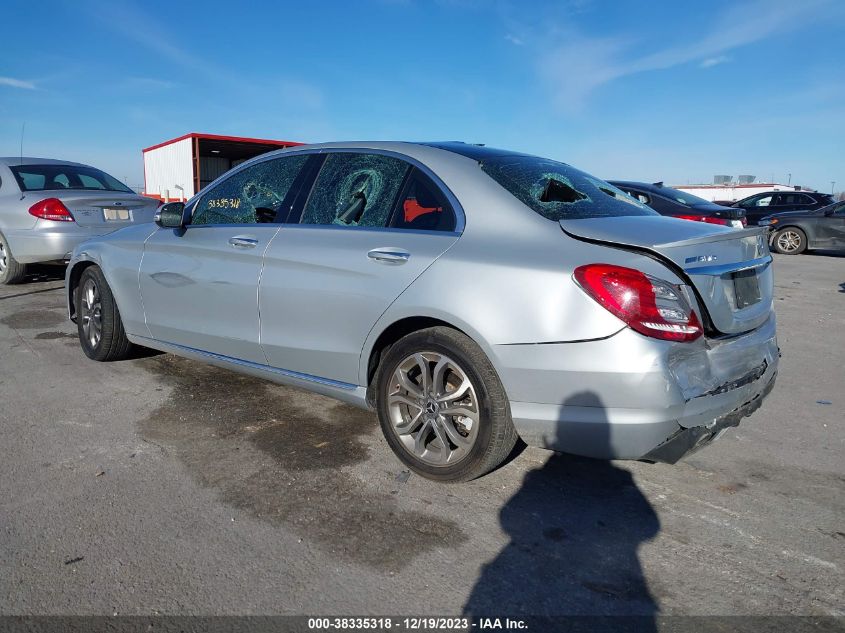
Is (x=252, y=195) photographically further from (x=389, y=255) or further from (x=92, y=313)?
(x=92, y=313)

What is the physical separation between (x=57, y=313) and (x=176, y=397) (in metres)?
3.55

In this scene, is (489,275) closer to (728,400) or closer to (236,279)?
(728,400)

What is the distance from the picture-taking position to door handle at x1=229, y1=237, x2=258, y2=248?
3832 mm

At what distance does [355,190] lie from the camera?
3.61 metres

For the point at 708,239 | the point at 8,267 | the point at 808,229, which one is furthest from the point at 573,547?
the point at 808,229

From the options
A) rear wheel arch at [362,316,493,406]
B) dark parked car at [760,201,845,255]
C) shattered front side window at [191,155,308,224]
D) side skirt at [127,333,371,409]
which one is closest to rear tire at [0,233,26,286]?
side skirt at [127,333,371,409]

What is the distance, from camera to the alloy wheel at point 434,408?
3002 millimetres

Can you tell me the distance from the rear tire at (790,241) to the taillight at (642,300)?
15.3 m

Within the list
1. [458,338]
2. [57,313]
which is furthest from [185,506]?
[57,313]

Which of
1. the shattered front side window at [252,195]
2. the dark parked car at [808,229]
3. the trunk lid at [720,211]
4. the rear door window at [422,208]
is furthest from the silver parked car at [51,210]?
the dark parked car at [808,229]

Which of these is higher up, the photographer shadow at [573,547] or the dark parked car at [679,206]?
the dark parked car at [679,206]

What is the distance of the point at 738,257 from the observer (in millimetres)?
2961

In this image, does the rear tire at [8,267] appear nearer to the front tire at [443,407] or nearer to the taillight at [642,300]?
the front tire at [443,407]

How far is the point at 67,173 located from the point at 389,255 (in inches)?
269
